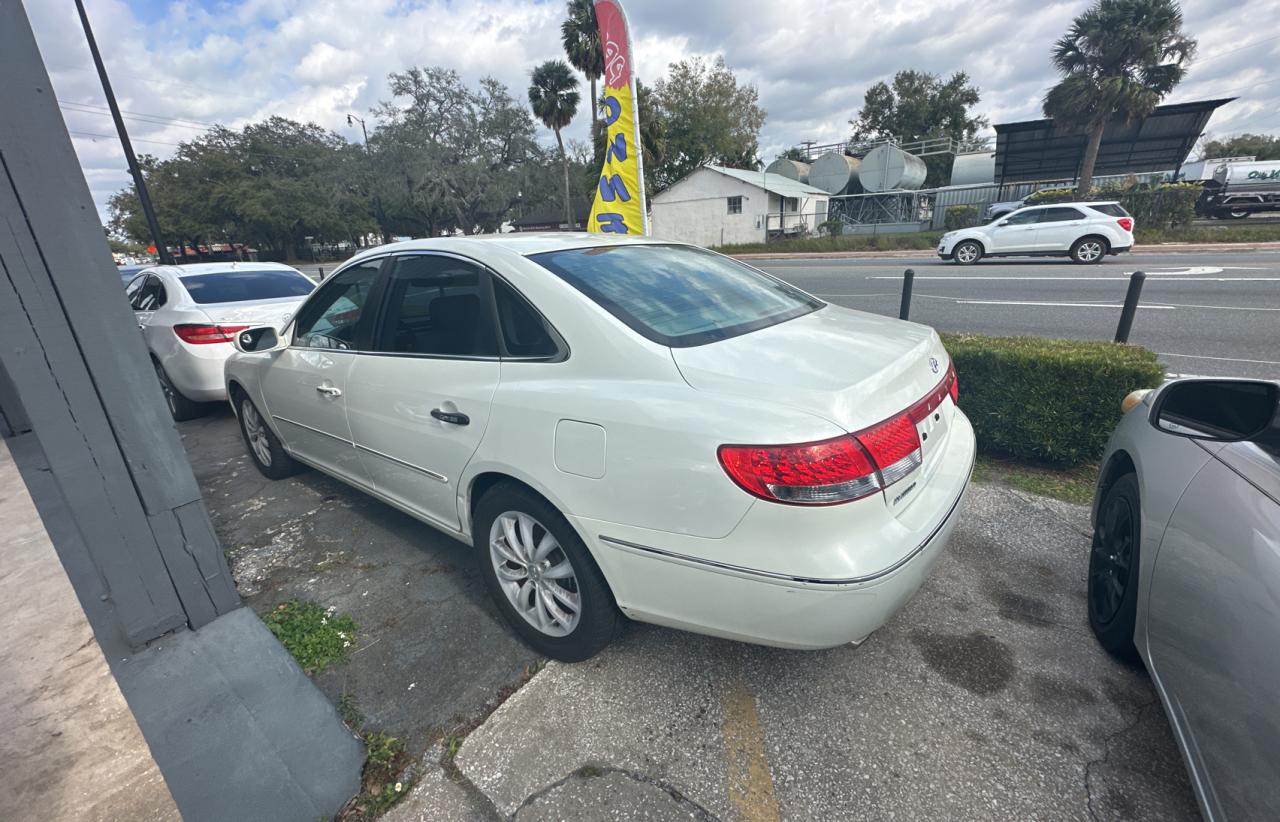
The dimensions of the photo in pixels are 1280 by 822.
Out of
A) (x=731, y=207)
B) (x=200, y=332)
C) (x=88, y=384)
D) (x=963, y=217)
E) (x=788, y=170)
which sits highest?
(x=788, y=170)

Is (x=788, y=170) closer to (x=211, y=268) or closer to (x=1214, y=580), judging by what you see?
(x=211, y=268)

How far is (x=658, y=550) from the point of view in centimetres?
179

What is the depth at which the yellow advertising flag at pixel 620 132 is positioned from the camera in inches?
372

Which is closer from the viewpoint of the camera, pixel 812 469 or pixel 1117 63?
pixel 812 469

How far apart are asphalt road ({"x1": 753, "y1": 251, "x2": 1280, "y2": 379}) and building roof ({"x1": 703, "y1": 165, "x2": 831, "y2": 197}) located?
54.1 ft

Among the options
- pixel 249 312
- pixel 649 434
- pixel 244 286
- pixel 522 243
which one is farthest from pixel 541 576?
pixel 244 286

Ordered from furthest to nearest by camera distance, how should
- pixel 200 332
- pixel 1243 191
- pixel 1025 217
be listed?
pixel 1243 191
pixel 1025 217
pixel 200 332

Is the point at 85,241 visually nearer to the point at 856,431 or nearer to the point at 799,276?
the point at 856,431

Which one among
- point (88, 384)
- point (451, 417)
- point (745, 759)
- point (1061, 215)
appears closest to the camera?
point (745, 759)

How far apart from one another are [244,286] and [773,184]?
1184 inches

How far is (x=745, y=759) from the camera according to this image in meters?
1.88

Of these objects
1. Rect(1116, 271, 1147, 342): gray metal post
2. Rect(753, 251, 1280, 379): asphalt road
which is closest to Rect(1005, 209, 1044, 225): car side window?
Rect(753, 251, 1280, 379): asphalt road

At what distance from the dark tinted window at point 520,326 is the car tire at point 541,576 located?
0.51 metres

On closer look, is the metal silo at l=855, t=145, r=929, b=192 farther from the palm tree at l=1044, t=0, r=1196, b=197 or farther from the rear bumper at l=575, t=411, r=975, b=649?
the rear bumper at l=575, t=411, r=975, b=649
